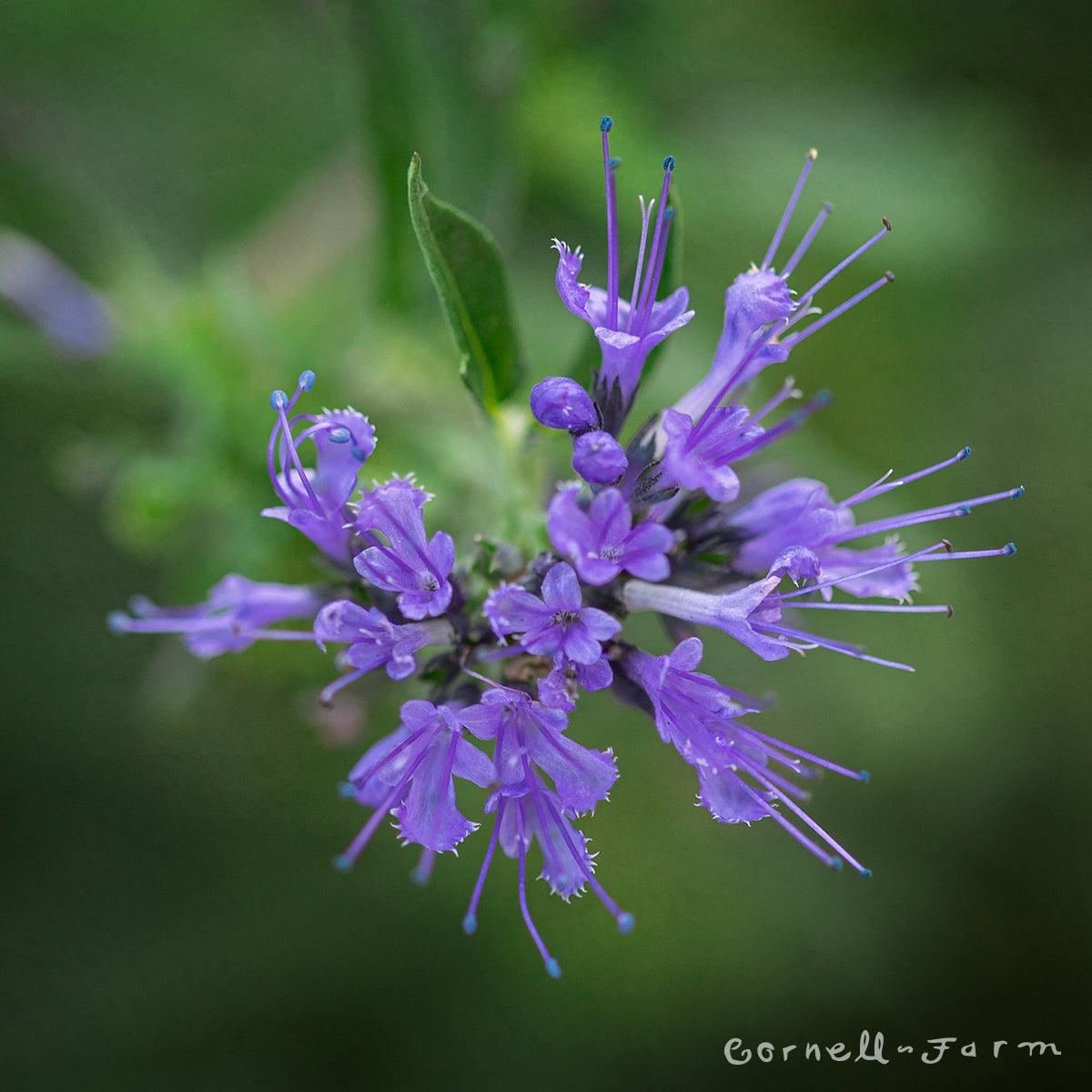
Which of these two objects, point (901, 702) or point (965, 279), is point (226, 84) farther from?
point (901, 702)

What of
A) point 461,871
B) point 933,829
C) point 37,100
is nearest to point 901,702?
point 933,829

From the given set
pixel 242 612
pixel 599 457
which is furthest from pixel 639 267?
pixel 242 612

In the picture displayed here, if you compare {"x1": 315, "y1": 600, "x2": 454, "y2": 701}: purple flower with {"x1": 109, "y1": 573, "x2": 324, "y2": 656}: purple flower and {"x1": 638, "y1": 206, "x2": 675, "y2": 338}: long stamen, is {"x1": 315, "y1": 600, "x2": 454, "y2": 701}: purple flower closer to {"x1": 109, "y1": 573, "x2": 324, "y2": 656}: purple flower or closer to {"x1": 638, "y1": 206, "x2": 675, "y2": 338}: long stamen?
{"x1": 109, "y1": 573, "x2": 324, "y2": 656}: purple flower

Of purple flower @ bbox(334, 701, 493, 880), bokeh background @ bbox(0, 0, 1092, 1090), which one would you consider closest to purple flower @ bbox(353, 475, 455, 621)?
purple flower @ bbox(334, 701, 493, 880)

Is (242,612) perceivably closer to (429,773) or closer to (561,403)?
(429,773)

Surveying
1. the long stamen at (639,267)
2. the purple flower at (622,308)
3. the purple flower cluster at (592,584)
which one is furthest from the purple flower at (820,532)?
the long stamen at (639,267)
